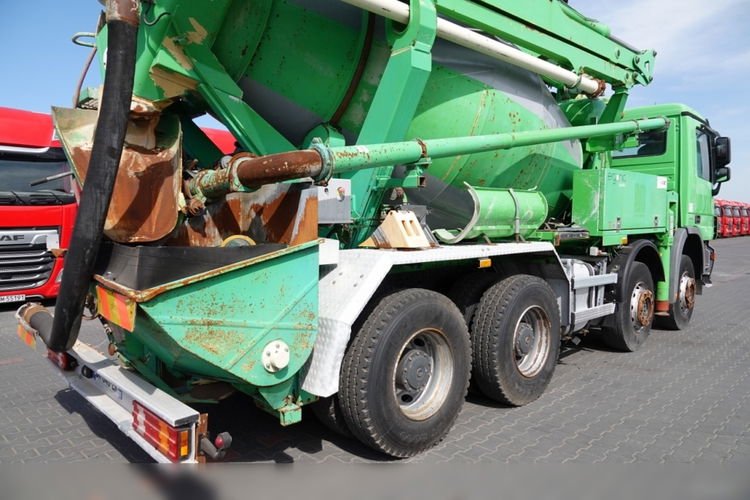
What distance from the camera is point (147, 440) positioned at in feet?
8.12

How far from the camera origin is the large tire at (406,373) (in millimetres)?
2881

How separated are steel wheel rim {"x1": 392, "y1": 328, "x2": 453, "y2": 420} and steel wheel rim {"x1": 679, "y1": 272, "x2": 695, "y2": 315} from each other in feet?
16.9

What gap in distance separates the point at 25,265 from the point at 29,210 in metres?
0.82

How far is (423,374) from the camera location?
3.21 m

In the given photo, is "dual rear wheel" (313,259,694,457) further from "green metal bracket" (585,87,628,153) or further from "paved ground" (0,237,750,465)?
"green metal bracket" (585,87,628,153)

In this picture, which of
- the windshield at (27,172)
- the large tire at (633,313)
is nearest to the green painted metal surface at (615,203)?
the large tire at (633,313)

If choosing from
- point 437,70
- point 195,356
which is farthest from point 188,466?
point 437,70

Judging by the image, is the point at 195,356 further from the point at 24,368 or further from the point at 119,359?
the point at 24,368

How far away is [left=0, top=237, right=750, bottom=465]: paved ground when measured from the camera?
10.7ft

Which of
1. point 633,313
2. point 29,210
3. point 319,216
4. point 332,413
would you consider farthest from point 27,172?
point 633,313

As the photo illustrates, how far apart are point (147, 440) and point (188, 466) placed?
304 mm

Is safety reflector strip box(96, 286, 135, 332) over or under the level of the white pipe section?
under

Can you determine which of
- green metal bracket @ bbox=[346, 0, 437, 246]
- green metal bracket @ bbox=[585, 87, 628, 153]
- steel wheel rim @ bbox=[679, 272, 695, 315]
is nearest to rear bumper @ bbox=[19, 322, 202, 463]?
green metal bracket @ bbox=[346, 0, 437, 246]

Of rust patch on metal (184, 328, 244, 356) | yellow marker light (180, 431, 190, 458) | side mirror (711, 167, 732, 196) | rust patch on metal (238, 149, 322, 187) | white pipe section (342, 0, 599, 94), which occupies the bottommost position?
yellow marker light (180, 431, 190, 458)
